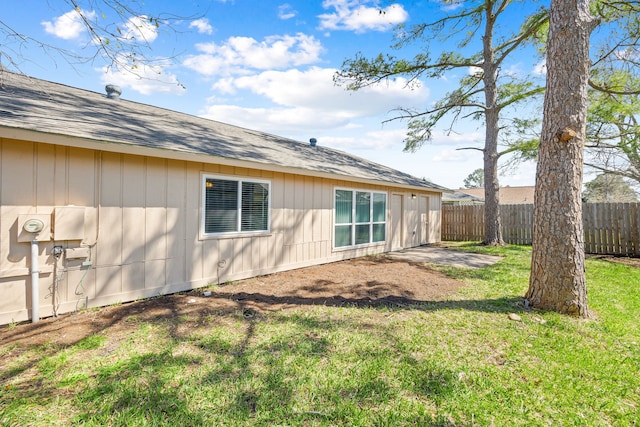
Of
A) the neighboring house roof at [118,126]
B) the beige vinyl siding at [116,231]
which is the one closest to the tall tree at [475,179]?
the neighboring house roof at [118,126]

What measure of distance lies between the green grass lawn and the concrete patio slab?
4132 mm

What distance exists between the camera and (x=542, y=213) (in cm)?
453

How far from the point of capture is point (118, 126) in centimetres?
500

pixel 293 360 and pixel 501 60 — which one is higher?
pixel 501 60

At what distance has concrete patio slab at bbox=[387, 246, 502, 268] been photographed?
27.8ft

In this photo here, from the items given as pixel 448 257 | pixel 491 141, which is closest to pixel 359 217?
pixel 448 257

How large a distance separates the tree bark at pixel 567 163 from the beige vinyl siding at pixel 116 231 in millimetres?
5086

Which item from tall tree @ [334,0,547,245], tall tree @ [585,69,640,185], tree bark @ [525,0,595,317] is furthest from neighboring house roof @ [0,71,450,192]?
tall tree @ [585,69,640,185]

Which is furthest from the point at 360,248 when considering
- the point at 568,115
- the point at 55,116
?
the point at 55,116

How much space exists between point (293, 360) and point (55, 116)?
4.79 m

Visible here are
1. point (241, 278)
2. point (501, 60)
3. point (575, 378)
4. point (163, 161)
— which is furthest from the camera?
point (501, 60)

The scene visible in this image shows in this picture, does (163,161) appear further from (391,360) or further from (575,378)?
(575,378)

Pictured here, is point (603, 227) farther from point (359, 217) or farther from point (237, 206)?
point (237, 206)

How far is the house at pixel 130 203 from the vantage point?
3906 millimetres
